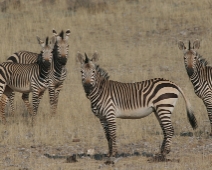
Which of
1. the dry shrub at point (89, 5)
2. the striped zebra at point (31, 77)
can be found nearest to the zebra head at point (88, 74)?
the striped zebra at point (31, 77)

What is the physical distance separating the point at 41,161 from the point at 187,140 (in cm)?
322

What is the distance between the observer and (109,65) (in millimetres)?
21266

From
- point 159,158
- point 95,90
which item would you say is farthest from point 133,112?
point 159,158

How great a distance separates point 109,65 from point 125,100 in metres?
10.2

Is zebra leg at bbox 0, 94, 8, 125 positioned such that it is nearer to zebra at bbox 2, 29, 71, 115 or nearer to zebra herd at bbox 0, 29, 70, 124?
zebra herd at bbox 0, 29, 70, 124

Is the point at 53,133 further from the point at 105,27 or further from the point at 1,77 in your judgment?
the point at 105,27

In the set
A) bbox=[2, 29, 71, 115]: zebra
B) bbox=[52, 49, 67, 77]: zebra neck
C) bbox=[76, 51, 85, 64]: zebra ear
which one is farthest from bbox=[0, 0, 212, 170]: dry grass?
bbox=[76, 51, 85, 64]: zebra ear

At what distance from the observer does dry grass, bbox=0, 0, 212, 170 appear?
38.4ft

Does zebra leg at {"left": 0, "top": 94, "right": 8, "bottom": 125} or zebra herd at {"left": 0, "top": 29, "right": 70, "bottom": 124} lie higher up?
zebra herd at {"left": 0, "top": 29, "right": 70, "bottom": 124}

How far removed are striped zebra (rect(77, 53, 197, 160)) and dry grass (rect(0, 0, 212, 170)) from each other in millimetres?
607

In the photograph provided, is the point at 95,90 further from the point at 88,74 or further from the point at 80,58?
the point at 80,58

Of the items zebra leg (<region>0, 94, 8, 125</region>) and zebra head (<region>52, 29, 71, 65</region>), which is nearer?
zebra leg (<region>0, 94, 8, 125</region>)

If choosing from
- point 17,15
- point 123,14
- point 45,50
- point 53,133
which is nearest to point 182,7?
point 123,14

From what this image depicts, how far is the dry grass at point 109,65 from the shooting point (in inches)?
460
